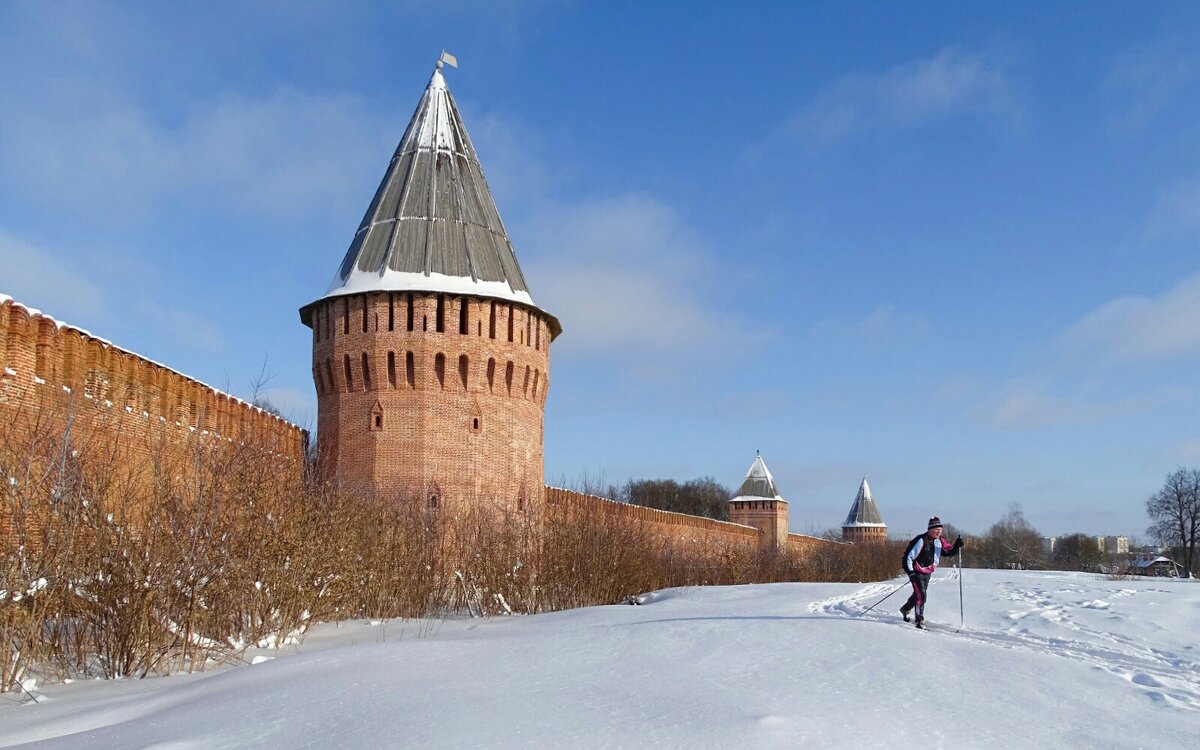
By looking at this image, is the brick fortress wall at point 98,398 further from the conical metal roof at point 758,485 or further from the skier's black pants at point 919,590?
the conical metal roof at point 758,485

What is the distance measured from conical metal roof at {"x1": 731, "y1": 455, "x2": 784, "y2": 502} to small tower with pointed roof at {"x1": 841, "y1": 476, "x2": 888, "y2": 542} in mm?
10441

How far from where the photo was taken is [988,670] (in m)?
5.75

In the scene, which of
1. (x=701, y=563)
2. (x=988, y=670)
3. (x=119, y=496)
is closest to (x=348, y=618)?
(x=119, y=496)

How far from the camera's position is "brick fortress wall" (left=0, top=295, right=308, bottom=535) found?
852 centimetres

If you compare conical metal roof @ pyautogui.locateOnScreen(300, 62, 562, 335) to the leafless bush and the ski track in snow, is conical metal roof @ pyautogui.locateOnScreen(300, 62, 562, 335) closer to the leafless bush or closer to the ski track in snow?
the leafless bush

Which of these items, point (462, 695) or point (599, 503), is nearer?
point (462, 695)

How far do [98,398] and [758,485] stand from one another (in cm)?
3026

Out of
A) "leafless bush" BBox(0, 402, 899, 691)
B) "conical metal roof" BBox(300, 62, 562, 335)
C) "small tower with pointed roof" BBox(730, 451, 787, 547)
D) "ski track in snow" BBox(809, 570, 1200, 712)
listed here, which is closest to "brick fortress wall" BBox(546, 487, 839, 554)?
"small tower with pointed roof" BBox(730, 451, 787, 547)

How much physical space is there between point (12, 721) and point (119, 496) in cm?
284

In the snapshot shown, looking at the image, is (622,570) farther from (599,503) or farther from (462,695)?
(462,695)

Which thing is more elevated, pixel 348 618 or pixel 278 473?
pixel 278 473

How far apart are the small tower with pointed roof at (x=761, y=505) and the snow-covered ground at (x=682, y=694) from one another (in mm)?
29485

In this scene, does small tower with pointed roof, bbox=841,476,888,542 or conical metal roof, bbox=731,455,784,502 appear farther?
small tower with pointed roof, bbox=841,476,888,542

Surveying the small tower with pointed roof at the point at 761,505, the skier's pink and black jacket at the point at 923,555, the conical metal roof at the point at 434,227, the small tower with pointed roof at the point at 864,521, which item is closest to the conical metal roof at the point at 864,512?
the small tower with pointed roof at the point at 864,521
